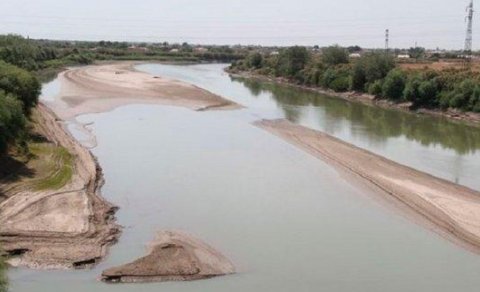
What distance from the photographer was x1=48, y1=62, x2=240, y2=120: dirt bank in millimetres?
61406

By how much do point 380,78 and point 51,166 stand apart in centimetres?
5150

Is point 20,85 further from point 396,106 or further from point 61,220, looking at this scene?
point 396,106

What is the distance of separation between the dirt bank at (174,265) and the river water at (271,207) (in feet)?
1.43

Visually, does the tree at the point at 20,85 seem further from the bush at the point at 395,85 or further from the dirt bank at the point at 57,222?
the bush at the point at 395,85

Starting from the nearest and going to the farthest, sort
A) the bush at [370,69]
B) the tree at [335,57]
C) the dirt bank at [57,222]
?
the dirt bank at [57,222]
the bush at [370,69]
the tree at [335,57]

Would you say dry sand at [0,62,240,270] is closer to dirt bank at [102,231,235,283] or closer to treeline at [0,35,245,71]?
dirt bank at [102,231,235,283]

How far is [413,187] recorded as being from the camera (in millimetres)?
31750

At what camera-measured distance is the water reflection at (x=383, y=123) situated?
4756cm

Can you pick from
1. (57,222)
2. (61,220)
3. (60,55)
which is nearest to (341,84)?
(61,220)

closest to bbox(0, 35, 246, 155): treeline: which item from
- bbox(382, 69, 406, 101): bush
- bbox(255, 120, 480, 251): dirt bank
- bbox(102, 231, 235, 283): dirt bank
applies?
bbox(102, 231, 235, 283): dirt bank

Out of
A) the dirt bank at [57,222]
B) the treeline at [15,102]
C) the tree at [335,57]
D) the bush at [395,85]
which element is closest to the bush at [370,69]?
the bush at [395,85]

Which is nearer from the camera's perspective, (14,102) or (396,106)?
(14,102)

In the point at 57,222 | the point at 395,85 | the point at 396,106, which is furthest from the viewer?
the point at 395,85

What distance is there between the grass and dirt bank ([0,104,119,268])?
0.10 meters
